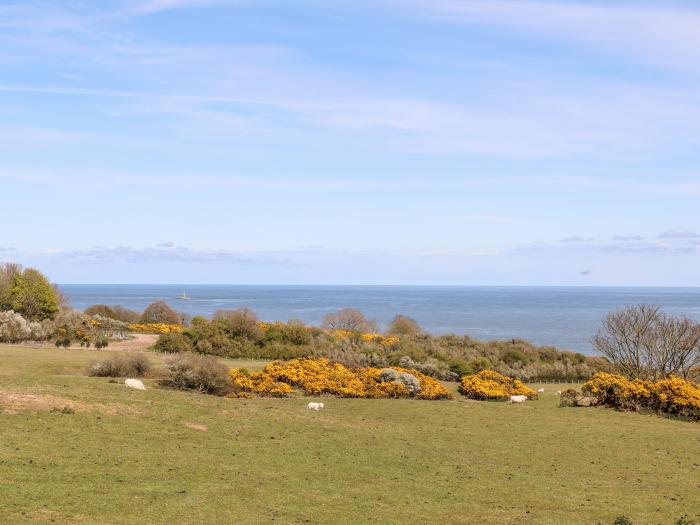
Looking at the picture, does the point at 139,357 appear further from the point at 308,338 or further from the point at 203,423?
the point at 308,338

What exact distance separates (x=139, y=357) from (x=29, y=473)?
2137 cm

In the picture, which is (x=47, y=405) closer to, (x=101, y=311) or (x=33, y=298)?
(x=33, y=298)

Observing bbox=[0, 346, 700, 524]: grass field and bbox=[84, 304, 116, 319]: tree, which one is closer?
bbox=[0, 346, 700, 524]: grass field

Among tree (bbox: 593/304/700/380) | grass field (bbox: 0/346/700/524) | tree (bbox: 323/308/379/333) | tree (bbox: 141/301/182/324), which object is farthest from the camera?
tree (bbox: 141/301/182/324)

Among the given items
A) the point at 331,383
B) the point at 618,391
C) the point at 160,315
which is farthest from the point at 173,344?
the point at 160,315

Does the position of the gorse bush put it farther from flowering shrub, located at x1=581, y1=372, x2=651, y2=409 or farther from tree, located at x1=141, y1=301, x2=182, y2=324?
tree, located at x1=141, y1=301, x2=182, y2=324

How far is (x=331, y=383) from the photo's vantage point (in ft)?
126

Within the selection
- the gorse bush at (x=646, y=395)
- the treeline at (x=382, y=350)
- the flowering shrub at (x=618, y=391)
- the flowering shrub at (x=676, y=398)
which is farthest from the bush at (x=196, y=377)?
the flowering shrub at (x=676, y=398)

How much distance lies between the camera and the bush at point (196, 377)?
3422cm

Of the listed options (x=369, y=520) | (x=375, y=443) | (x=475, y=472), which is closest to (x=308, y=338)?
(x=375, y=443)

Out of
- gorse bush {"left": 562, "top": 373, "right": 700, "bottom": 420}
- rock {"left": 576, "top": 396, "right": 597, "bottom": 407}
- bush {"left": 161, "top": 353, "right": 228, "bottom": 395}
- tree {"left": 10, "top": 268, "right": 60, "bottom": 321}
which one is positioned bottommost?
rock {"left": 576, "top": 396, "right": 597, "bottom": 407}

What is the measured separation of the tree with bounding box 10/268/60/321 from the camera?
68.6m

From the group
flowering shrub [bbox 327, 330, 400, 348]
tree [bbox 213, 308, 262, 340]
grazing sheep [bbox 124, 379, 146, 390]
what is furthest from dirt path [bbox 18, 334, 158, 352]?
grazing sheep [bbox 124, 379, 146, 390]

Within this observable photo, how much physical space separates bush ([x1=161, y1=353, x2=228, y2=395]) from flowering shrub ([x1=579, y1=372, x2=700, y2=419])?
20919mm
